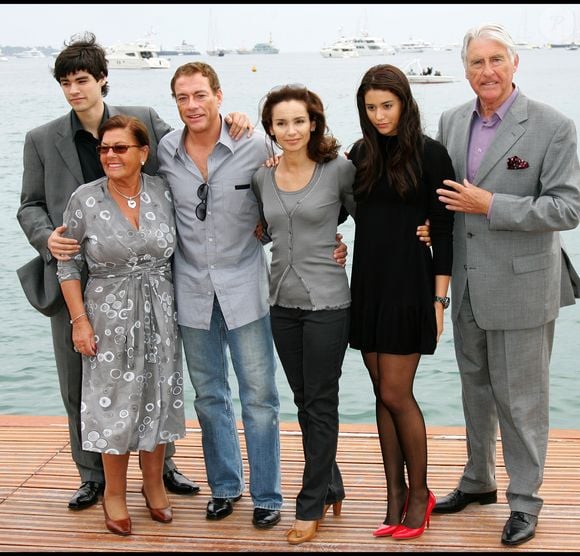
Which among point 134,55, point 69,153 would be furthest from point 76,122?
point 134,55

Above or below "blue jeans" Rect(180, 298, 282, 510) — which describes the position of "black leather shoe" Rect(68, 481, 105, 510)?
below

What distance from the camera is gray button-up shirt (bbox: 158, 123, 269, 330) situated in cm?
317

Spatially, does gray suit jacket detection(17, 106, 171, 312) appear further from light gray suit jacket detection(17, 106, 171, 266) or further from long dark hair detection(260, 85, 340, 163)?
long dark hair detection(260, 85, 340, 163)

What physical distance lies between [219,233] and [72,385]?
86 centimetres

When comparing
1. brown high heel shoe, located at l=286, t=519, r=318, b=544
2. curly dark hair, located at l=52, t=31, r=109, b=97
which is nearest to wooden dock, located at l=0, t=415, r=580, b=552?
brown high heel shoe, located at l=286, t=519, r=318, b=544

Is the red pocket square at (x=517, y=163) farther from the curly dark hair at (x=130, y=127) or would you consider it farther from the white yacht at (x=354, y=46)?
the white yacht at (x=354, y=46)

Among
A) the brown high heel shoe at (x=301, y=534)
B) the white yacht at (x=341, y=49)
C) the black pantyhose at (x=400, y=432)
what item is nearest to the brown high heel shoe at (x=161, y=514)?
the brown high heel shoe at (x=301, y=534)

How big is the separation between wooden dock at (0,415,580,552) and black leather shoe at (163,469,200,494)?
0.04 meters

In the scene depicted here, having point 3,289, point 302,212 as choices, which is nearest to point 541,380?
point 302,212

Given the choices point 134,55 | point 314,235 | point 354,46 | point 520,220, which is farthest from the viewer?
point 354,46

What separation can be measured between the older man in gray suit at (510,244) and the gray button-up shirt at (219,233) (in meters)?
0.70

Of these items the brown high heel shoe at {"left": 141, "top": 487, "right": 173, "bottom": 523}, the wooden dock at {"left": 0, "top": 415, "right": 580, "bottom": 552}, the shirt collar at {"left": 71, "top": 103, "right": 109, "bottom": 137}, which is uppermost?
the shirt collar at {"left": 71, "top": 103, "right": 109, "bottom": 137}

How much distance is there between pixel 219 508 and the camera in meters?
3.36

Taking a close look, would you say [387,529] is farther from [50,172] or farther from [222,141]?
[50,172]
